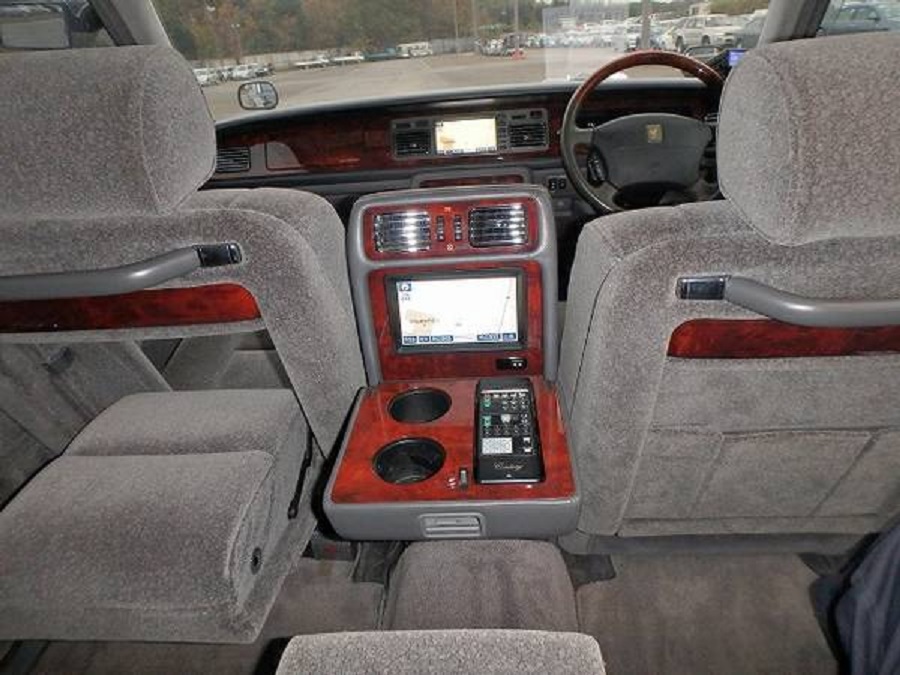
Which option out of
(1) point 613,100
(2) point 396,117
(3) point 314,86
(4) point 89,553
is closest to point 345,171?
(2) point 396,117

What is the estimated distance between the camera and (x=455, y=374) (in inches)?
57.4

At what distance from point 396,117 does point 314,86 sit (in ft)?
2.40

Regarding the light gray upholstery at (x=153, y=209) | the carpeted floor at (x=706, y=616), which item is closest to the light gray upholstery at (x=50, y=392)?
the light gray upholstery at (x=153, y=209)

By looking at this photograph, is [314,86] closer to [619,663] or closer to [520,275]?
[520,275]

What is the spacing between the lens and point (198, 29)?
277cm

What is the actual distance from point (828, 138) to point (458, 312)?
0.79 m

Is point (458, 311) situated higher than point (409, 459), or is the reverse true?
point (458, 311)

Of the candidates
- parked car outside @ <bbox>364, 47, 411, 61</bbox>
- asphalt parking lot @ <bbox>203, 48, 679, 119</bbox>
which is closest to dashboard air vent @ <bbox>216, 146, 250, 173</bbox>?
asphalt parking lot @ <bbox>203, 48, 679, 119</bbox>

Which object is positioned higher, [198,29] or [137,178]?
[198,29]

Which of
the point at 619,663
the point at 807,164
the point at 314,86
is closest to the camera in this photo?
the point at 807,164

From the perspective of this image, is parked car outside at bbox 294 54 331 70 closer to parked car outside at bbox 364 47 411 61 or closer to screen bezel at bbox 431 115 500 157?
parked car outside at bbox 364 47 411 61

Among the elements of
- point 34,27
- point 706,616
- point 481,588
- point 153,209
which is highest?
point 34,27

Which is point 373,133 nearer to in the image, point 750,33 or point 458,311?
point 750,33

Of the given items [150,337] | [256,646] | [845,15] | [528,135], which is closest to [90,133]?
[150,337]
